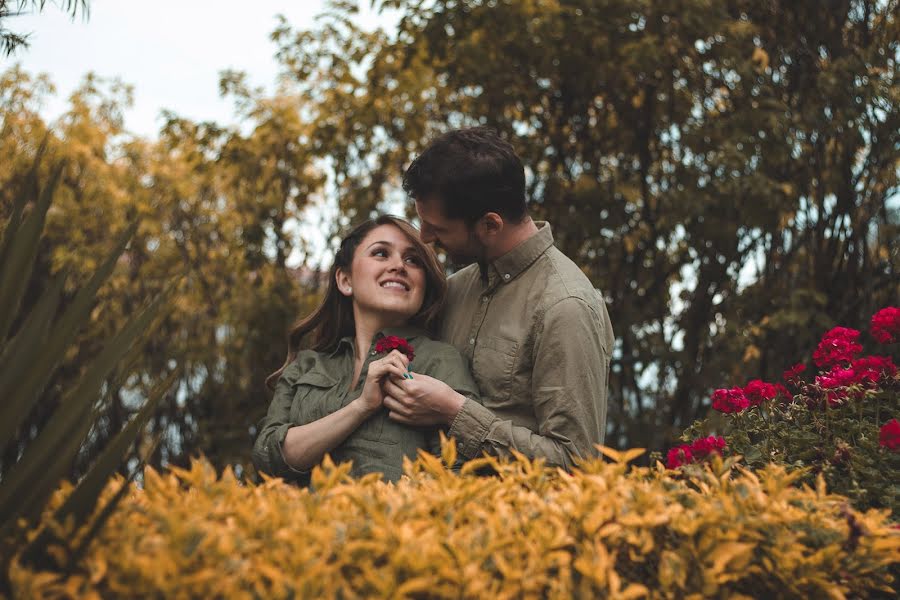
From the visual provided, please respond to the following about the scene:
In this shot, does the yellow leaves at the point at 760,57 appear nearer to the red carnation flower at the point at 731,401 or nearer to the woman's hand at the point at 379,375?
the red carnation flower at the point at 731,401

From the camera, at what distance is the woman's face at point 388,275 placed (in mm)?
3107

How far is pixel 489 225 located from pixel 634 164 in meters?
3.74

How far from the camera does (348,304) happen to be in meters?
3.42

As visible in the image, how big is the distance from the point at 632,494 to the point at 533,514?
27cm

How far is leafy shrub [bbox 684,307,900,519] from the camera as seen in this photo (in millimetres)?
2574

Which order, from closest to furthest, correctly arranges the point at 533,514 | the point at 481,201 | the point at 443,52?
the point at 533,514 → the point at 481,201 → the point at 443,52

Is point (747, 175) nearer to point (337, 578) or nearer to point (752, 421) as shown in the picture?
point (752, 421)

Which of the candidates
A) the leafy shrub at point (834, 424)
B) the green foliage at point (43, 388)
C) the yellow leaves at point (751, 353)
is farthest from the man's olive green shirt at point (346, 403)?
the yellow leaves at point (751, 353)

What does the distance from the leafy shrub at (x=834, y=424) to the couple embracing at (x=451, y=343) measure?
494 millimetres

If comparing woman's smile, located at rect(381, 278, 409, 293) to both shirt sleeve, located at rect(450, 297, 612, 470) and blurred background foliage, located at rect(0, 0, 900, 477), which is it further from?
blurred background foliage, located at rect(0, 0, 900, 477)

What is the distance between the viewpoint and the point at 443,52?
575 cm

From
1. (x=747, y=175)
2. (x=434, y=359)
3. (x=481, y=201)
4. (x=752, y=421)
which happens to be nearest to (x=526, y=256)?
(x=481, y=201)

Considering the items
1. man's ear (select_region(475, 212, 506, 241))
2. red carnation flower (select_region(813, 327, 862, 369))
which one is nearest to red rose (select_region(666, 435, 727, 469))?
red carnation flower (select_region(813, 327, 862, 369))

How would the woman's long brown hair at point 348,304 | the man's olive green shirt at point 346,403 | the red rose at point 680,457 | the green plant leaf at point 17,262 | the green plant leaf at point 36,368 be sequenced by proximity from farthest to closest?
the woman's long brown hair at point 348,304 → the man's olive green shirt at point 346,403 → the red rose at point 680,457 → the green plant leaf at point 17,262 → the green plant leaf at point 36,368
